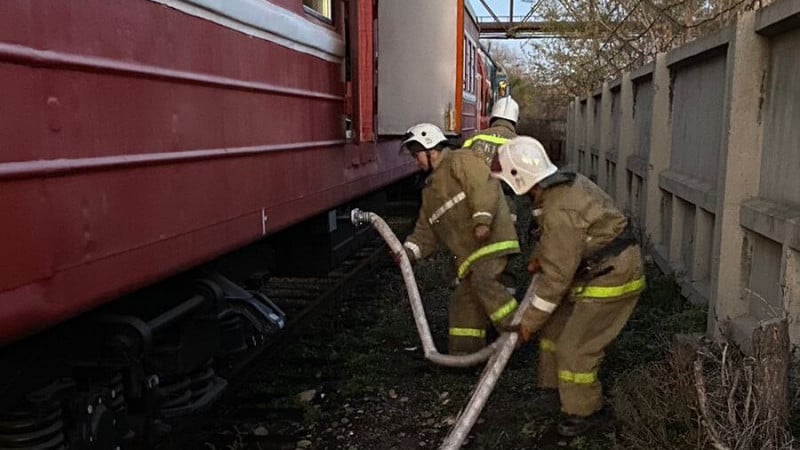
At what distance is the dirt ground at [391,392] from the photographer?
12.9 feet

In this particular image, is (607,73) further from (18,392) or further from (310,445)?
(18,392)

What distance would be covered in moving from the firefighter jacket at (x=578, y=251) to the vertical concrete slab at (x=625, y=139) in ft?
15.9

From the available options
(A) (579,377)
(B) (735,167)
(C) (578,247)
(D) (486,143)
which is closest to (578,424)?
(A) (579,377)

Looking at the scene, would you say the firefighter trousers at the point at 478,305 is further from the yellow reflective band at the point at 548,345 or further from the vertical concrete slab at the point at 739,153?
the vertical concrete slab at the point at 739,153

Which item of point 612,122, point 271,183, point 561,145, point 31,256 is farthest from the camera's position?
point 561,145

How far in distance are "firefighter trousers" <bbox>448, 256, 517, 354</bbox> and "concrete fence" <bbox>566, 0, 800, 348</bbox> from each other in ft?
3.69

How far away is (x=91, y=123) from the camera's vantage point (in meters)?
2.13

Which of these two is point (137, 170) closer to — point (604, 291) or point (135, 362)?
point (135, 362)

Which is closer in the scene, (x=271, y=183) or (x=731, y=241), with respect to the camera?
(x=271, y=183)

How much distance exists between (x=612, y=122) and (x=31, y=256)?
371 inches

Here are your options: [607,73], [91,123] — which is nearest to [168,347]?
[91,123]

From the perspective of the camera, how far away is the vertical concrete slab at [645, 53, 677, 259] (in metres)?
6.57

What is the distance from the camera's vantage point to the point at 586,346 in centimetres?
379

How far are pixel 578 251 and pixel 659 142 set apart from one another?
3.49m
